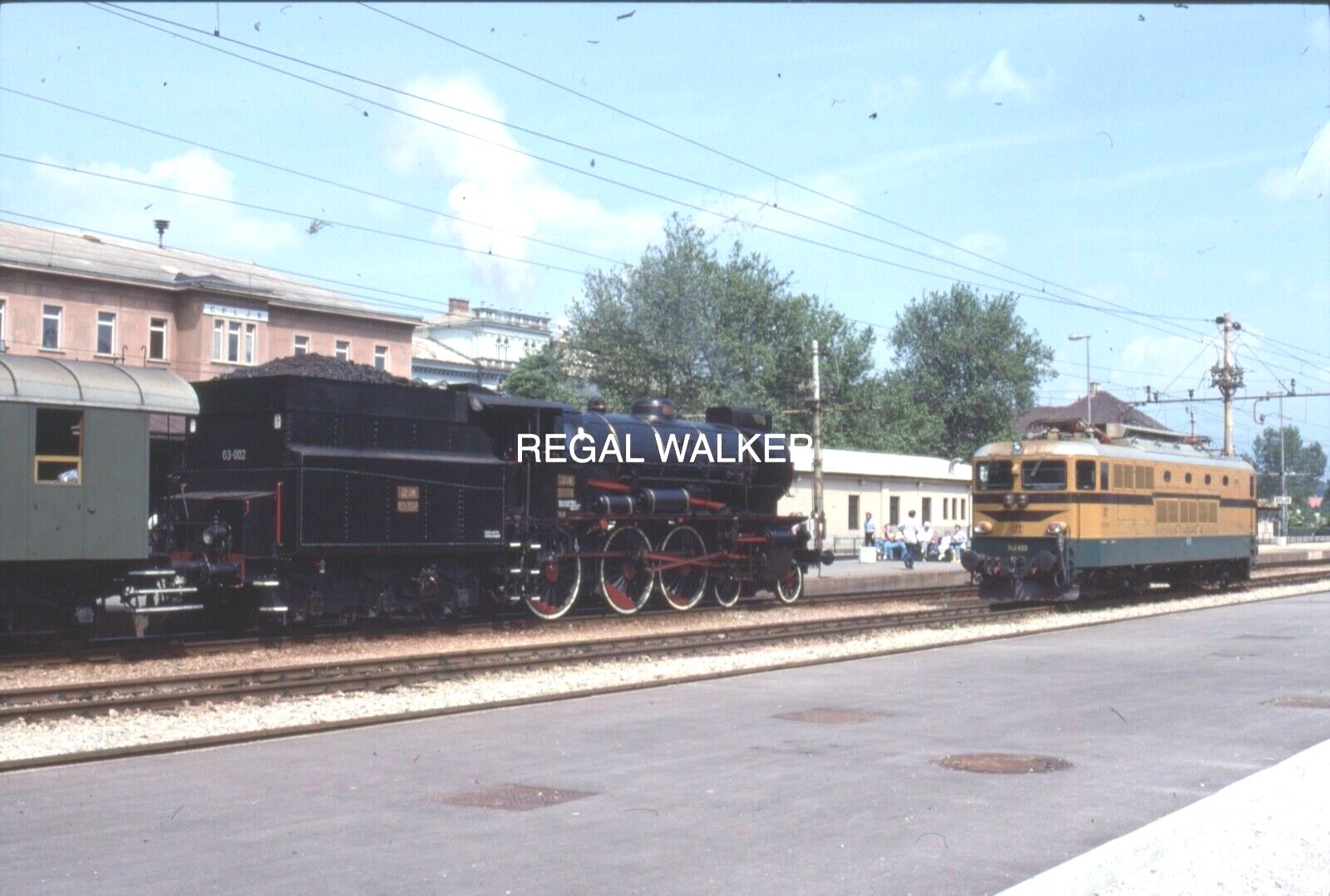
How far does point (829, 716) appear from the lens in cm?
1241

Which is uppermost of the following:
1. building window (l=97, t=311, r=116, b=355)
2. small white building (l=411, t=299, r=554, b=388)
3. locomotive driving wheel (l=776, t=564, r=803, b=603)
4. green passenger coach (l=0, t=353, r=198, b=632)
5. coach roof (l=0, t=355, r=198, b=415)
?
small white building (l=411, t=299, r=554, b=388)

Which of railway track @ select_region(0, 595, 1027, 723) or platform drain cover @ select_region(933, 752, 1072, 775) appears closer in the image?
platform drain cover @ select_region(933, 752, 1072, 775)

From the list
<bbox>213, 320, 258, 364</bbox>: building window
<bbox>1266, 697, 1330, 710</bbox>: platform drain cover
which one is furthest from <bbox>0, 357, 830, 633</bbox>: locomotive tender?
<bbox>213, 320, 258, 364</bbox>: building window

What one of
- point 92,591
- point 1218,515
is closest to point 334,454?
point 92,591

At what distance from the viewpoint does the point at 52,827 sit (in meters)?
7.98

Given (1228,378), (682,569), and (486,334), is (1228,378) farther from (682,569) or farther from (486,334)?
(486,334)

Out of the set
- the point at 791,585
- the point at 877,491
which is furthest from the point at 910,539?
the point at 877,491

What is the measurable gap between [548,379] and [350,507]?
181 ft

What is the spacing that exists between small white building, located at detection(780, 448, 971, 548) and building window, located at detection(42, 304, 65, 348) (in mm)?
28320

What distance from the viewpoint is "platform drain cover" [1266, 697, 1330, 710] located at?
12.9 metres

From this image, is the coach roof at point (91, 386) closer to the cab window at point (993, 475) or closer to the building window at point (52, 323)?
the cab window at point (993, 475)

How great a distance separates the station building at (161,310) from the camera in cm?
5106

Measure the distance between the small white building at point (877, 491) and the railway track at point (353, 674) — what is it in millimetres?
33684

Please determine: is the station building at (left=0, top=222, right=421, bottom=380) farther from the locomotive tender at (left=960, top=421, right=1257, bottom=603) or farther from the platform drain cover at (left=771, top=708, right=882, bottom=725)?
the platform drain cover at (left=771, top=708, right=882, bottom=725)
